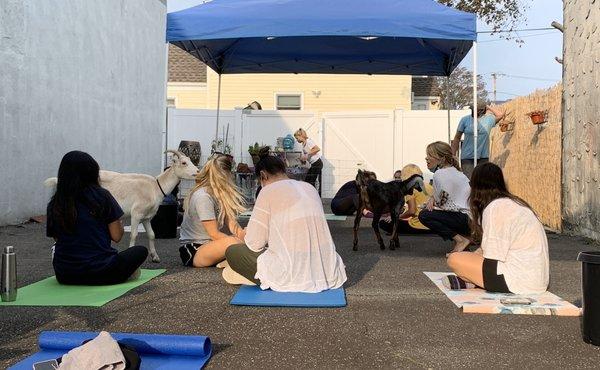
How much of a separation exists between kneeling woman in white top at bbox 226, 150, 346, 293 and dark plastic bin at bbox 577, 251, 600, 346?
6.70ft

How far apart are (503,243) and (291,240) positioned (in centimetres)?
171

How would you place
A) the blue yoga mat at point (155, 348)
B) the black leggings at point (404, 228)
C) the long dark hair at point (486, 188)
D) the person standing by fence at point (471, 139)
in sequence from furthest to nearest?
the person standing by fence at point (471, 139)
the black leggings at point (404, 228)
the long dark hair at point (486, 188)
the blue yoga mat at point (155, 348)

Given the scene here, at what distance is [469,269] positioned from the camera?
531cm

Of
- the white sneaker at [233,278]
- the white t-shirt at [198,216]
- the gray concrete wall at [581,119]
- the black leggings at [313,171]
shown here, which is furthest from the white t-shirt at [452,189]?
the black leggings at [313,171]

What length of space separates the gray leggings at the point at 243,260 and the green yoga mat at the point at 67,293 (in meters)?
1.00

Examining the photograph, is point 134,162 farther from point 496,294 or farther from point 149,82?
point 496,294

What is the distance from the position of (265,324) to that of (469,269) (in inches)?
78.8

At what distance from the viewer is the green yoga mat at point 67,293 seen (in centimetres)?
495

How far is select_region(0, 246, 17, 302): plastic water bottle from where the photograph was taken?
16.1 feet

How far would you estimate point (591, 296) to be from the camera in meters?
3.83

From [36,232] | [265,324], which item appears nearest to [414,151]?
[36,232]

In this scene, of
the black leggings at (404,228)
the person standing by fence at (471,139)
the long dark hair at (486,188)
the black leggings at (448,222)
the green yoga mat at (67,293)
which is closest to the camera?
the green yoga mat at (67,293)

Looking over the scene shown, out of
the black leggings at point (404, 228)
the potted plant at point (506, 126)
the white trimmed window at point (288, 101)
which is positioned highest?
the white trimmed window at point (288, 101)

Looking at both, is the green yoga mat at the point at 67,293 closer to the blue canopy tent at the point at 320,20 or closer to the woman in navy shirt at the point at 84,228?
the woman in navy shirt at the point at 84,228
